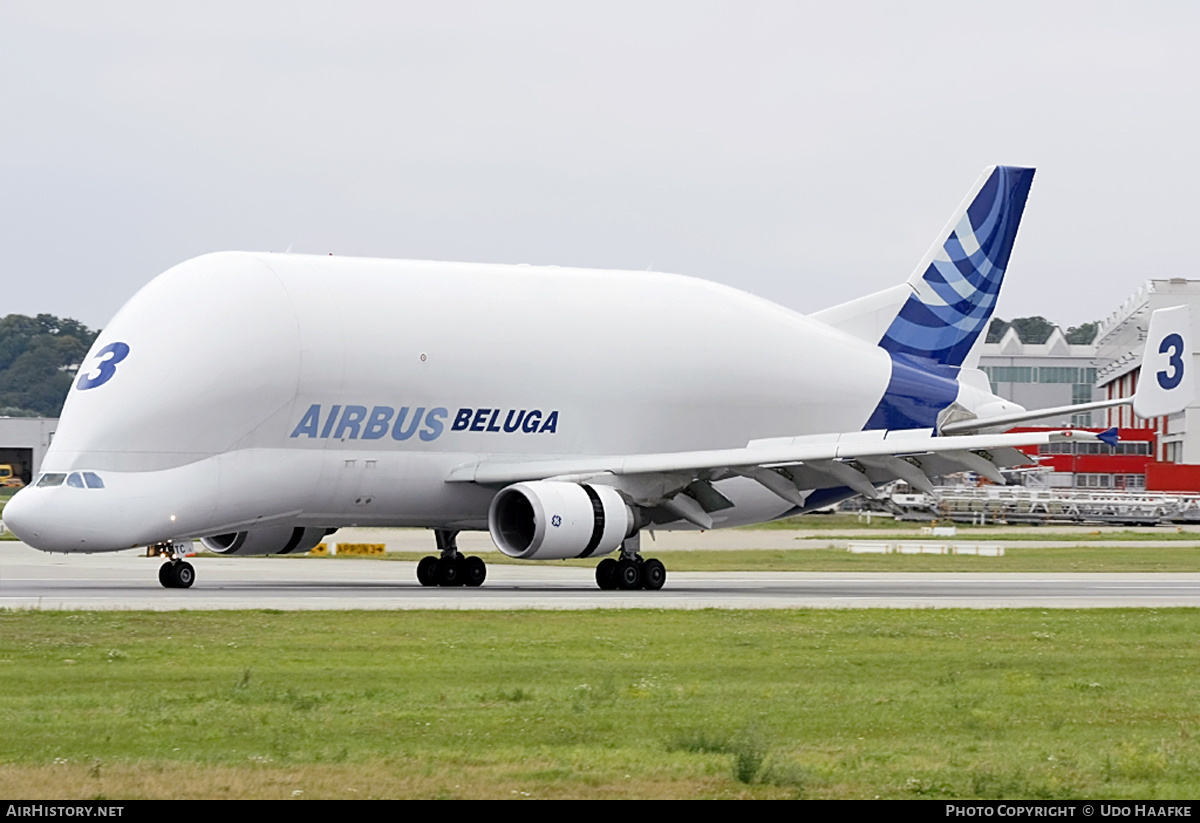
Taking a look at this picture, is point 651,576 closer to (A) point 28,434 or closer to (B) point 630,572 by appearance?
(B) point 630,572

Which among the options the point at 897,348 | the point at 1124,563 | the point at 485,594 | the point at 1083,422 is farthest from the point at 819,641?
the point at 1083,422

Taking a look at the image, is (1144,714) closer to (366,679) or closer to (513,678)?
(513,678)

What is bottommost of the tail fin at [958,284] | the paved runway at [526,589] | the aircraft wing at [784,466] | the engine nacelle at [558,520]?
the paved runway at [526,589]

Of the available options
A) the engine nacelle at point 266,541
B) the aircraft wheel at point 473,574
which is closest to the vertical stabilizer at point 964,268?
the aircraft wheel at point 473,574

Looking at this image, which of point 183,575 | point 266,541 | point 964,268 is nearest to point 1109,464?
point 964,268

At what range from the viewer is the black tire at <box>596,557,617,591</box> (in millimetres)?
37000

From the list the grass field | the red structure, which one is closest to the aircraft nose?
the grass field

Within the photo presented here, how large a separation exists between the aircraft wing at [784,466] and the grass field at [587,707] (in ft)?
29.7

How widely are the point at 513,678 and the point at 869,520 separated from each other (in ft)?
238

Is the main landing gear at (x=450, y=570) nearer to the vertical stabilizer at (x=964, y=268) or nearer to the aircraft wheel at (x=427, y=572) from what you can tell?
the aircraft wheel at (x=427, y=572)

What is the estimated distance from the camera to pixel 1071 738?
Answer: 1566 centimetres

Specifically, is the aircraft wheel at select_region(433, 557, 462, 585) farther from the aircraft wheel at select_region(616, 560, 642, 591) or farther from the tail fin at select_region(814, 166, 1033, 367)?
the tail fin at select_region(814, 166, 1033, 367)

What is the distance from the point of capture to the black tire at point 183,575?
34.2 m

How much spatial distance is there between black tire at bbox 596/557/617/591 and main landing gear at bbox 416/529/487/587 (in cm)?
330
